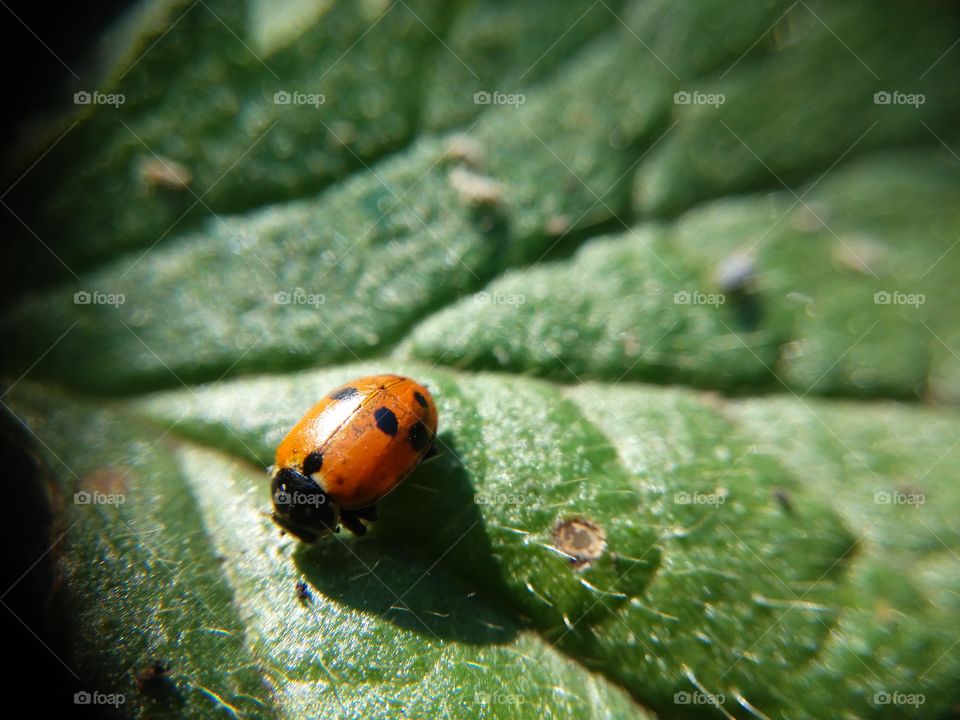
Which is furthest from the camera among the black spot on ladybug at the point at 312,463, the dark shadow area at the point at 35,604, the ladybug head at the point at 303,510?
the black spot on ladybug at the point at 312,463

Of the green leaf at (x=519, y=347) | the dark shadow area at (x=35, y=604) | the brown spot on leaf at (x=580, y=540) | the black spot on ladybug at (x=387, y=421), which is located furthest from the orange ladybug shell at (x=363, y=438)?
the dark shadow area at (x=35, y=604)

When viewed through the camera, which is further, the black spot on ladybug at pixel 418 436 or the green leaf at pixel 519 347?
the black spot on ladybug at pixel 418 436

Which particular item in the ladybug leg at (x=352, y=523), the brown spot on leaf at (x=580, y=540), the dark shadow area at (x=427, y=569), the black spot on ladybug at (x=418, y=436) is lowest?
the brown spot on leaf at (x=580, y=540)

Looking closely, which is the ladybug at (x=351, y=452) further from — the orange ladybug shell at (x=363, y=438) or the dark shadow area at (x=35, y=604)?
the dark shadow area at (x=35, y=604)

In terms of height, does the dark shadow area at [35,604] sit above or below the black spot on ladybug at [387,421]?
above

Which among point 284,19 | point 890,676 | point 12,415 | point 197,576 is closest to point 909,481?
point 890,676

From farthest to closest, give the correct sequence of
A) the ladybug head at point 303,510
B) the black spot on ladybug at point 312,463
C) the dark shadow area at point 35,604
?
the black spot on ladybug at point 312,463 < the ladybug head at point 303,510 < the dark shadow area at point 35,604

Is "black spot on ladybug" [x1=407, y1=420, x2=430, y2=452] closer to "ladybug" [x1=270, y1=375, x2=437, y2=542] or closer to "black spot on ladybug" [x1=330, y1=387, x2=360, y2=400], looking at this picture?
"ladybug" [x1=270, y1=375, x2=437, y2=542]

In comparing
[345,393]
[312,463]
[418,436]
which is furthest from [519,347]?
[312,463]
